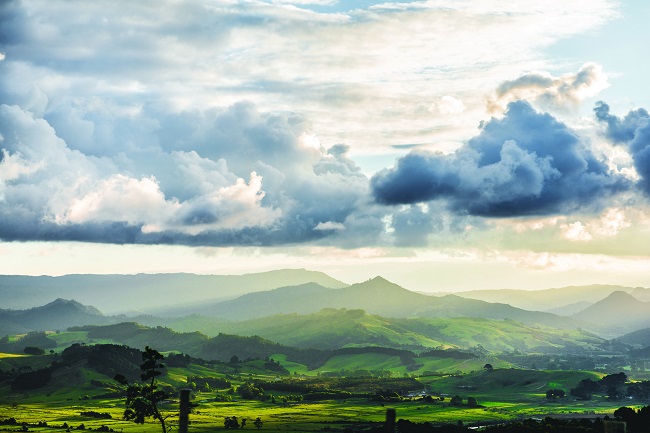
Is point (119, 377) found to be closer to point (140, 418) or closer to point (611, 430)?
point (140, 418)

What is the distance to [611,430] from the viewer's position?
163 feet

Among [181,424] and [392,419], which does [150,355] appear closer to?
[181,424]

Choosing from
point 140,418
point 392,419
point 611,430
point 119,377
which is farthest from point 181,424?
point 140,418

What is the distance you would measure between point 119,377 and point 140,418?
1135 centimetres

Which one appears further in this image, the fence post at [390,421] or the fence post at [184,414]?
the fence post at [184,414]

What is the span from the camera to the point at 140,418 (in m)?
112

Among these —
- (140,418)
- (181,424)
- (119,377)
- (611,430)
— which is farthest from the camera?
(140,418)

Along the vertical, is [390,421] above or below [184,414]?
below

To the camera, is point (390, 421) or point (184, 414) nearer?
point (390, 421)

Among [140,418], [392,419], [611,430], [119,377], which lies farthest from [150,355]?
[611,430]

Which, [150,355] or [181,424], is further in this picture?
[150,355]

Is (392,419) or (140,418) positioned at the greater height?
(392,419)

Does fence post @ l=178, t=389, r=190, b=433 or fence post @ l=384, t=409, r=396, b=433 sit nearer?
fence post @ l=384, t=409, r=396, b=433

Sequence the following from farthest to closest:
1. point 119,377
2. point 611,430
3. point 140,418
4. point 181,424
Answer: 1. point 140,418
2. point 119,377
3. point 181,424
4. point 611,430
